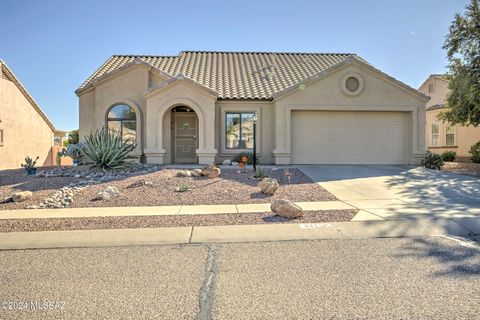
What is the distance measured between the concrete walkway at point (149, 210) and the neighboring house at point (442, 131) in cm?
1794

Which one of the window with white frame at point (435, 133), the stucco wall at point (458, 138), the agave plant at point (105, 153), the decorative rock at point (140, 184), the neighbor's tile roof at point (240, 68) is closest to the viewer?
the decorative rock at point (140, 184)

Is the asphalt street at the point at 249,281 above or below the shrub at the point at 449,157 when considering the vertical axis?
below

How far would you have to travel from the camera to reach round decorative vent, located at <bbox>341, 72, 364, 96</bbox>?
626 inches

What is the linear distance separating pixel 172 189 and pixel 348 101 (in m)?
9.90

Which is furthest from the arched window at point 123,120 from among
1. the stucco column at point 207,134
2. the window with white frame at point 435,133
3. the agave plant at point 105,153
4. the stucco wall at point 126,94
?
the window with white frame at point 435,133

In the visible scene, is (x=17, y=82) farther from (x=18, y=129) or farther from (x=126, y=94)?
(x=126, y=94)

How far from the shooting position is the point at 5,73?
72.3 ft

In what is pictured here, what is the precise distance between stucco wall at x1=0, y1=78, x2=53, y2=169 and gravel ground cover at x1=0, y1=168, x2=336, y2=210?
34.2 ft

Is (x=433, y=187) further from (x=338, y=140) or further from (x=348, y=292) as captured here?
(x=348, y=292)

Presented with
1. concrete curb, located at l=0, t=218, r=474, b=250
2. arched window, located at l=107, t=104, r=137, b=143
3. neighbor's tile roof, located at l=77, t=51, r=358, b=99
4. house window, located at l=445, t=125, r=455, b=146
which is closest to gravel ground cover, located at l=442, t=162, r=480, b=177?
house window, located at l=445, t=125, r=455, b=146

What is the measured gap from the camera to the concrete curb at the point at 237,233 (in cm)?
576

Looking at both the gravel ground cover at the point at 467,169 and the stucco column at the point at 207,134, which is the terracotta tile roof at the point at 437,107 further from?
the stucco column at the point at 207,134

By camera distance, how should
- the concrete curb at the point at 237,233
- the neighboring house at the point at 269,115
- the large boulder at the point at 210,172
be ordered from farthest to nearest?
1. the neighboring house at the point at 269,115
2. the large boulder at the point at 210,172
3. the concrete curb at the point at 237,233

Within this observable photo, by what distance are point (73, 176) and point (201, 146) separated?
5536 mm
